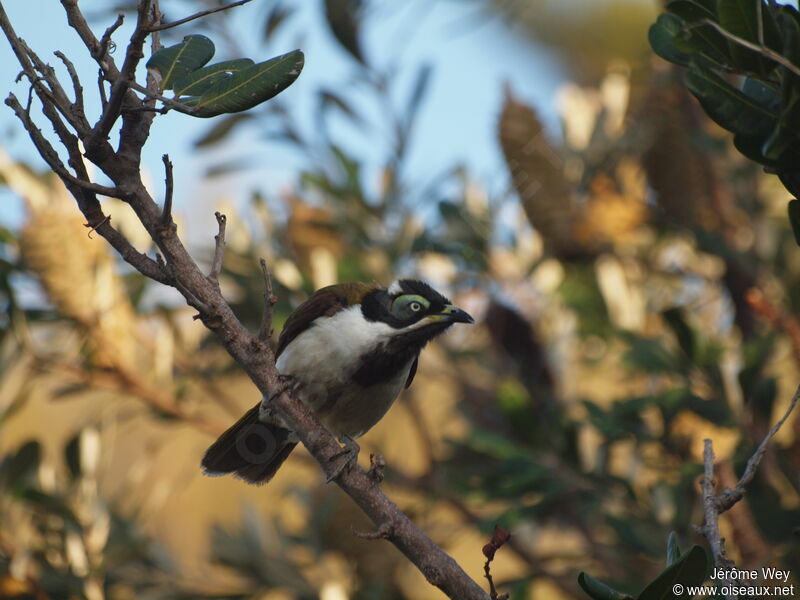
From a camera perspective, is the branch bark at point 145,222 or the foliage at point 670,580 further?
the branch bark at point 145,222

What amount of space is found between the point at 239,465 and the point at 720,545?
1799 millimetres

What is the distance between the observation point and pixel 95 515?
12.3 ft

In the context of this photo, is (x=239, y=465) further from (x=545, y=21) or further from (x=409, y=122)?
(x=545, y=21)

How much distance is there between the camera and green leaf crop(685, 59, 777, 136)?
1836 millimetres

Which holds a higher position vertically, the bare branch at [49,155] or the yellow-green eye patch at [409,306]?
the bare branch at [49,155]

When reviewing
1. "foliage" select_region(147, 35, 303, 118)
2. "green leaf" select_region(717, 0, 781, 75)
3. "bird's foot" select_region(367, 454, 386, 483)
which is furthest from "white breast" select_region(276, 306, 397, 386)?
"green leaf" select_region(717, 0, 781, 75)

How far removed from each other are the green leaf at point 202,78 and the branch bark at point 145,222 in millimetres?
75

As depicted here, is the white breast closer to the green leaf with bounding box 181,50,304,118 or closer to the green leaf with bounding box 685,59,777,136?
the green leaf with bounding box 181,50,304,118

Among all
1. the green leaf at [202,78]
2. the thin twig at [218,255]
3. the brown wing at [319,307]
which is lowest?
the brown wing at [319,307]

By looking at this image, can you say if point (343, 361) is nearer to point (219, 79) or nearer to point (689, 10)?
point (219, 79)

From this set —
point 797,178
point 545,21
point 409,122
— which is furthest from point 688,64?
point 545,21

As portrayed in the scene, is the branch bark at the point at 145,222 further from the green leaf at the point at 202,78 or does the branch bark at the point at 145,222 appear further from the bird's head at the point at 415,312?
the bird's head at the point at 415,312

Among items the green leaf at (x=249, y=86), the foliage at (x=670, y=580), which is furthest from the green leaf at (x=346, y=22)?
the foliage at (x=670, y=580)

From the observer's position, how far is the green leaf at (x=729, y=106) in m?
1.84
